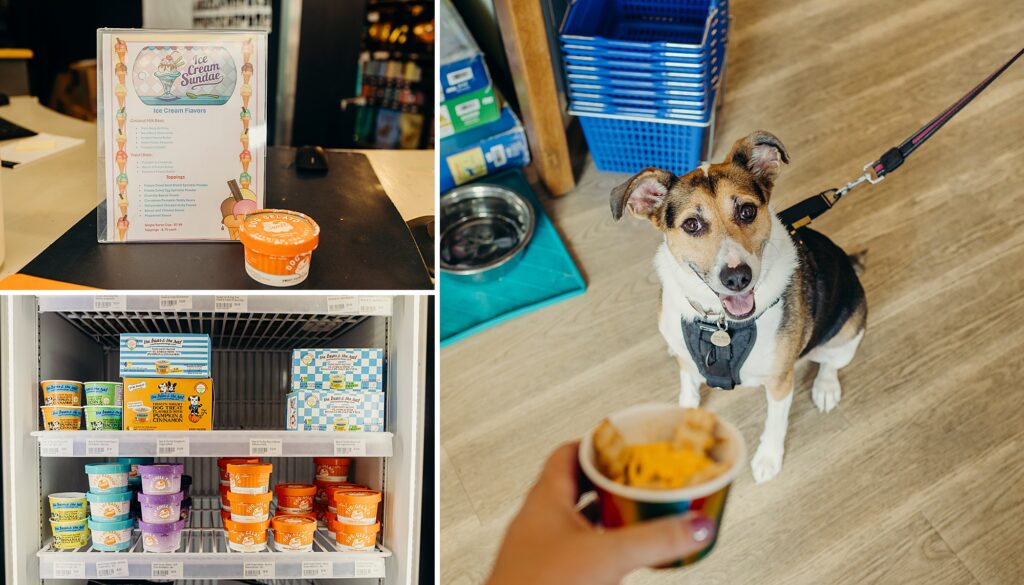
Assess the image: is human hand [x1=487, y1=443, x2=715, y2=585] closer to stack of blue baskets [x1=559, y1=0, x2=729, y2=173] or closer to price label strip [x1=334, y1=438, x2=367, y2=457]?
price label strip [x1=334, y1=438, x2=367, y2=457]

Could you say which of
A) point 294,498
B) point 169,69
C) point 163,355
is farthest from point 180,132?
point 294,498

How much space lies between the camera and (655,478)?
42.2 inches

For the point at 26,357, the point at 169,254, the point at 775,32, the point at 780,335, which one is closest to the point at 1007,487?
the point at 780,335

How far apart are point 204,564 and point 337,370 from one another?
0.51 m

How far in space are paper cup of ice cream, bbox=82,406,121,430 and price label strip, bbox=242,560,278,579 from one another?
44cm

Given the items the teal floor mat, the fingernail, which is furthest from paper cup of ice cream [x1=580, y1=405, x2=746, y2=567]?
the teal floor mat

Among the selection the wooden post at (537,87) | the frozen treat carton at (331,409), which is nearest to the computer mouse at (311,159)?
the frozen treat carton at (331,409)

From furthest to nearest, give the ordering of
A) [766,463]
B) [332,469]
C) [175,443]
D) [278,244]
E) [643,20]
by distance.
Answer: [643,20] < [766,463] < [332,469] < [175,443] < [278,244]

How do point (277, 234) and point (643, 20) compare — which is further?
point (643, 20)

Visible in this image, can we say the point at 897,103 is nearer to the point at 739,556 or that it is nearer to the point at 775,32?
the point at 775,32

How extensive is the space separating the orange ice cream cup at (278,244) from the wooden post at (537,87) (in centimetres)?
140

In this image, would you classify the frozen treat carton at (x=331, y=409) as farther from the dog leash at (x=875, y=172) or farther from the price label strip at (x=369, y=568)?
the dog leash at (x=875, y=172)

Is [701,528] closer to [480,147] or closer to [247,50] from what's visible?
[247,50]

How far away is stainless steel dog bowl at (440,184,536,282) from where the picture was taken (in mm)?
3162
